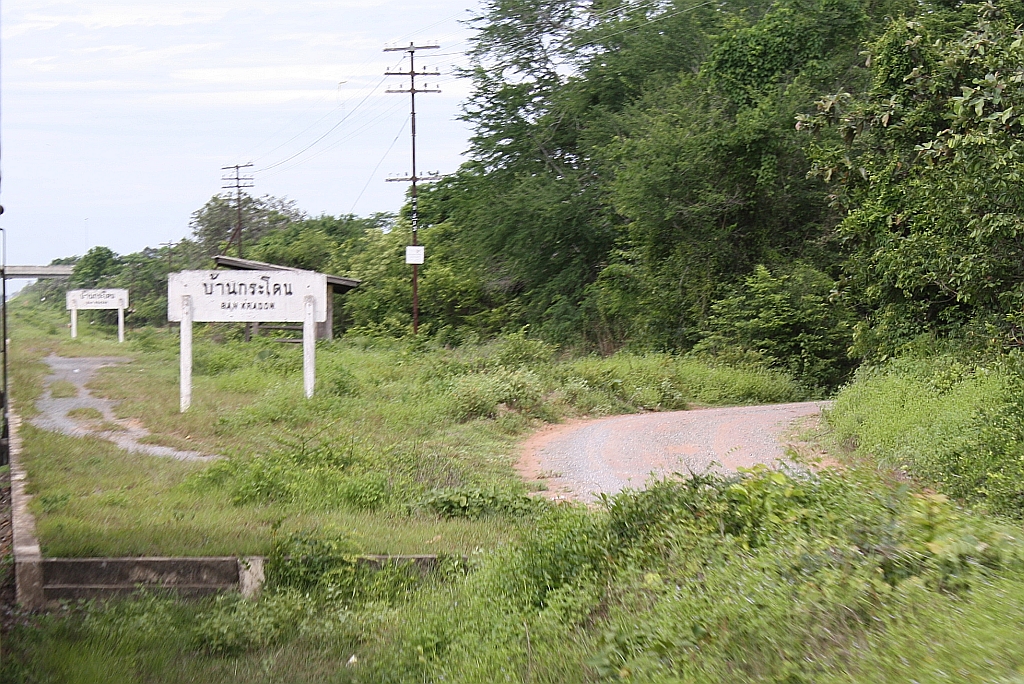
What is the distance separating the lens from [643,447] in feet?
42.5

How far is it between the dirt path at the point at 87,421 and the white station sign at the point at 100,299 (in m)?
18.1

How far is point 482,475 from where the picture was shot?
35.9 feet

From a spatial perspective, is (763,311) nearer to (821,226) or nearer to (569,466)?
(821,226)


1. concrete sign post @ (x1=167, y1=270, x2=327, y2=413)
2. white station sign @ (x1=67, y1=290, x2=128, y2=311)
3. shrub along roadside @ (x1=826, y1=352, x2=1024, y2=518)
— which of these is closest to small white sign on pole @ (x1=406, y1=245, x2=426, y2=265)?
white station sign @ (x1=67, y1=290, x2=128, y2=311)

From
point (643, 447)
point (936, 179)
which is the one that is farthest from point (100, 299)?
point (936, 179)

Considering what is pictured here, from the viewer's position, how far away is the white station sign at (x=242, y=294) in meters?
16.8

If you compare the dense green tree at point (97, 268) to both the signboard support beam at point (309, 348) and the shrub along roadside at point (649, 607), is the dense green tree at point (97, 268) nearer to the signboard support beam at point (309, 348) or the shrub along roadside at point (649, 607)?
the signboard support beam at point (309, 348)

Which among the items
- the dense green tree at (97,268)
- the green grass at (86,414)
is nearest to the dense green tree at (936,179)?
the green grass at (86,414)

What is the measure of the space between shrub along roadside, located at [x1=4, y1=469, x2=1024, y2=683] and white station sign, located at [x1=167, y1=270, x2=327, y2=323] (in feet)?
30.6

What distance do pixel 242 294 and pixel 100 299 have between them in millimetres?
27507

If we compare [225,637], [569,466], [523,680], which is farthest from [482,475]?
[523,680]

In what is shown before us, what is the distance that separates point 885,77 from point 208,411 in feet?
44.1

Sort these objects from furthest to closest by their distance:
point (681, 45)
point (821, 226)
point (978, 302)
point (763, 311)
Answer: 1. point (681, 45)
2. point (821, 226)
3. point (763, 311)
4. point (978, 302)

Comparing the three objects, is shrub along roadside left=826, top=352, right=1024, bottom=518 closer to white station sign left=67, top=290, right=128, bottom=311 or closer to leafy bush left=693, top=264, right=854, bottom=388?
leafy bush left=693, top=264, right=854, bottom=388
